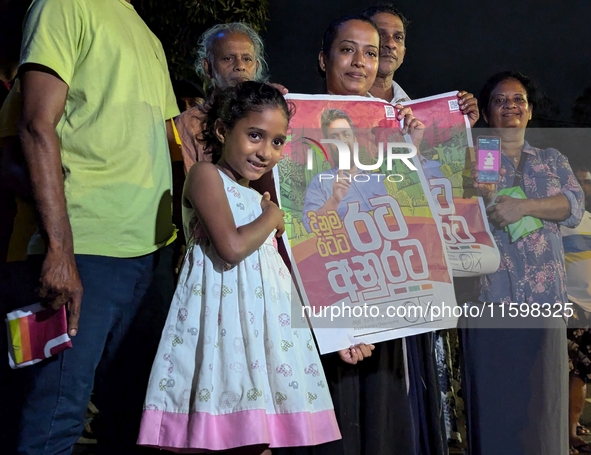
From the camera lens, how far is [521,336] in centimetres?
231

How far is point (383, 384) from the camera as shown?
1.92m

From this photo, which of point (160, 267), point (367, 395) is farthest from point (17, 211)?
point (367, 395)

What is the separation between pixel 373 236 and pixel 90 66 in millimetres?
926

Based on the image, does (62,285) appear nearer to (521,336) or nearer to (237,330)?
(237,330)

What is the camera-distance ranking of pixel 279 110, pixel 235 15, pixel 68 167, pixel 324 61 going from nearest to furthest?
1. pixel 68 167
2. pixel 279 110
3. pixel 324 61
4. pixel 235 15

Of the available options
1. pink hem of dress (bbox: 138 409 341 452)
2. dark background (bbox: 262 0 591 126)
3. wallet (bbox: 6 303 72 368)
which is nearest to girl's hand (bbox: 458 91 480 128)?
pink hem of dress (bbox: 138 409 341 452)

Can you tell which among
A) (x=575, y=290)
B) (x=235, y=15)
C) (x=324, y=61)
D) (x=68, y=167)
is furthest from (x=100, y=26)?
(x=235, y=15)

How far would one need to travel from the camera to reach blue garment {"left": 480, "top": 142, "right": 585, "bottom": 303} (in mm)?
2279

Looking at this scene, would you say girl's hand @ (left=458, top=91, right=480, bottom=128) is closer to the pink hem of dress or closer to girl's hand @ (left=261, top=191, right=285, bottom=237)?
girl's hand @ (left=261, top=191, right=285, bottom=237)

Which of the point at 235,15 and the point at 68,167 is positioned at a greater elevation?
the point at 235,15

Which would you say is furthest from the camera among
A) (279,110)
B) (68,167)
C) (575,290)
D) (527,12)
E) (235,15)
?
(527,12)

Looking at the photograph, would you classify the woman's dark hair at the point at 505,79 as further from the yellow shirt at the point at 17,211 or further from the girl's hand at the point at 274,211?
the yellow shirt at the point at 17,211

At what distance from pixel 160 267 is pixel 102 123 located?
450 millimetres

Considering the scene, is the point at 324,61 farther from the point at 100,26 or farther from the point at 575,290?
the point at 575,290
